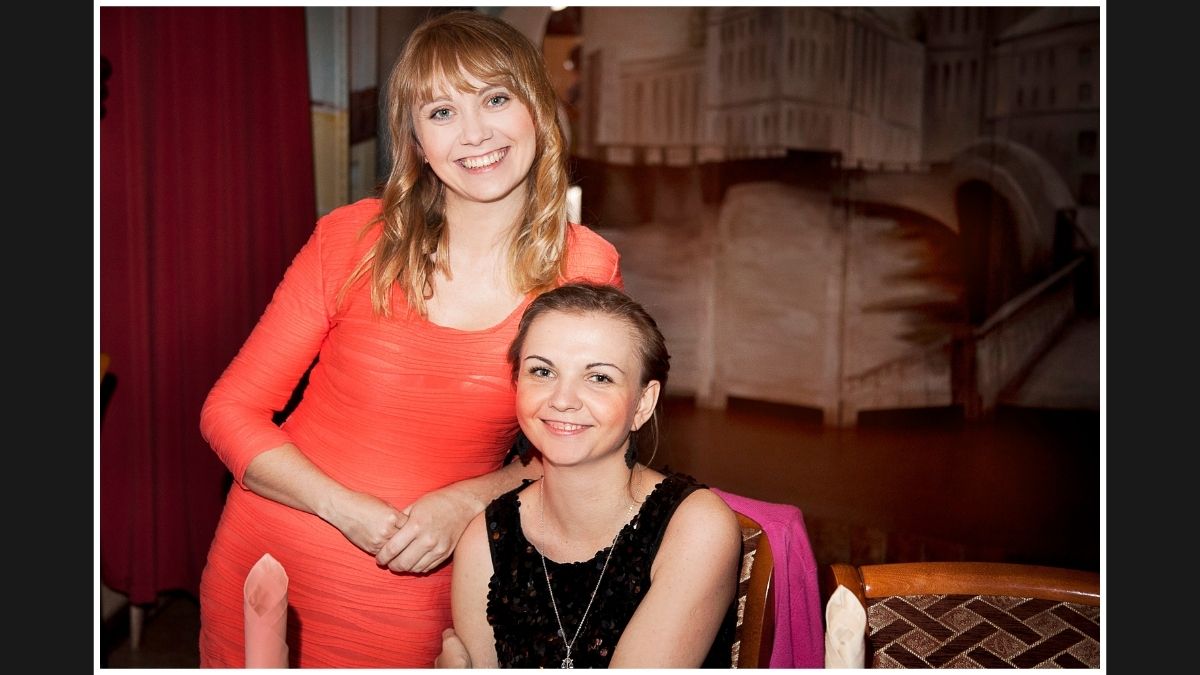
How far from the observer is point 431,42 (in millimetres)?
1790

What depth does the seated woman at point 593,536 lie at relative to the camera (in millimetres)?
1714

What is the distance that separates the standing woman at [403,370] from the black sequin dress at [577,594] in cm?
12

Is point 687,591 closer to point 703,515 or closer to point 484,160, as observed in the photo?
point 703,515

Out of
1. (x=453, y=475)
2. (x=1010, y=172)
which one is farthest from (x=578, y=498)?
(x=1010, y=172)

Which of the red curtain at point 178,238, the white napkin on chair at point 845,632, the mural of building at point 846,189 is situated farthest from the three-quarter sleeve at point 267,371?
the mural of building at point 846,189

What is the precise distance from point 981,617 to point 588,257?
0.94 metres

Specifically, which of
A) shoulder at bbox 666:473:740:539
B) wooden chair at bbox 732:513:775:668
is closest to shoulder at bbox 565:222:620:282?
shoulder at bbox 666:473:740:539

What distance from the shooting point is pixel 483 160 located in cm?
181

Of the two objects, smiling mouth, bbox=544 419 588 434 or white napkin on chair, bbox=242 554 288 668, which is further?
smiling mouth, bbox=544 419 588 434

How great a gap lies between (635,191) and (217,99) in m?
1.98

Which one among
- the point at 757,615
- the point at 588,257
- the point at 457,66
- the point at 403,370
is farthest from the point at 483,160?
the point at 757,615

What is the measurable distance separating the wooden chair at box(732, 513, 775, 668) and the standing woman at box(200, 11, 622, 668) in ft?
1.45

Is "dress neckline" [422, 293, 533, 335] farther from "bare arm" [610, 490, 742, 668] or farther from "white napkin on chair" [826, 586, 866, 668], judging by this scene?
"white napkin on chair" [826, 586, 866, 668]

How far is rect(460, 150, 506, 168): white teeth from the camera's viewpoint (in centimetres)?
180
